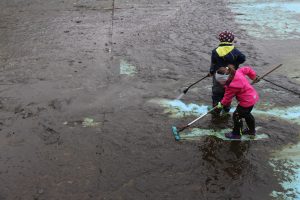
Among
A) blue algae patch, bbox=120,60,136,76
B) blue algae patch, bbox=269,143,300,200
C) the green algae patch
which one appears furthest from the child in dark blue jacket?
blue algae patch, bbox=120,60,136,76

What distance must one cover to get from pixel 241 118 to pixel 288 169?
89cm

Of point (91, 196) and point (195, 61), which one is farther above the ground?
point (195, 61)

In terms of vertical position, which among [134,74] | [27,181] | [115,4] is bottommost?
[27,181]

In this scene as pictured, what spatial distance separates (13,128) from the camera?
546 centimetres

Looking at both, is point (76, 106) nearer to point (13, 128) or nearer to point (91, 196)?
point (13, 128)

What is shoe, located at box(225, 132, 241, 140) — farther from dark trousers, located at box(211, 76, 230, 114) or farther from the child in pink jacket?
dark trousers, located at box(211, 76, 230, 114)

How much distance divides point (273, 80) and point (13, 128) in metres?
4.47

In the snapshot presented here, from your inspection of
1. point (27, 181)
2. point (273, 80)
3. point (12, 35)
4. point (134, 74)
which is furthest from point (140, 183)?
point (12, 35)

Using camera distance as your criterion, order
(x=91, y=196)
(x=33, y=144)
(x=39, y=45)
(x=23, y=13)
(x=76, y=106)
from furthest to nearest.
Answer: (x=23, y=13) < (x=39, y=45) < (x=76, y=106) < (x=33, y=144) < (x=91, y=196)

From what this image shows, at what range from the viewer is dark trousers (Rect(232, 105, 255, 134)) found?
16.3 ft

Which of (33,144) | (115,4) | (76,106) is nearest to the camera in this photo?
(33,144)

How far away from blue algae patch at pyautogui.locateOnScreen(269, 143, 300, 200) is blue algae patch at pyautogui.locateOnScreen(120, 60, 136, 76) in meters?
3.26

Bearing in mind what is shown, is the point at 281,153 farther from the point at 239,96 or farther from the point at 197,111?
the point at 197,111

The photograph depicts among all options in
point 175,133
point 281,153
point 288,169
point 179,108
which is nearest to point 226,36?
point 179,108
